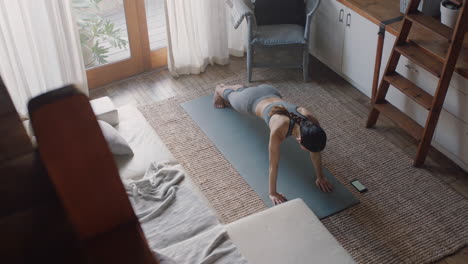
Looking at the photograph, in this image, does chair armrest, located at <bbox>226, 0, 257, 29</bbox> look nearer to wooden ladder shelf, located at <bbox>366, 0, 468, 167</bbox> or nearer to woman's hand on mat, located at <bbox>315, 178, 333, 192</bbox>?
wooden ladder shelf, located at <bbox>366, 0, 468, 167</bbox>

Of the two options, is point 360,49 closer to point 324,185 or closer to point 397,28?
point 397,28

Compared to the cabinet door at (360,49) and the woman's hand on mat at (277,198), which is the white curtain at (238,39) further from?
the woman's hand on mat at (277,198)

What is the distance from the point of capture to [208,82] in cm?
448

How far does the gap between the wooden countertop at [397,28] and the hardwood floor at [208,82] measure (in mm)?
742

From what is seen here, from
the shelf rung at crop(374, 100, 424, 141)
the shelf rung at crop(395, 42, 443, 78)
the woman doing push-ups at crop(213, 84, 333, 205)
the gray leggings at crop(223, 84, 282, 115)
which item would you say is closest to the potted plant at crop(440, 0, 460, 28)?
the shelf rung at crop(395, 42, 443, 78)

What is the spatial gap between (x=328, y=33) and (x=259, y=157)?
145 cm

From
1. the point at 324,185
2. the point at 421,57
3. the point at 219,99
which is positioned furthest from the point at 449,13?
the point at 219,99

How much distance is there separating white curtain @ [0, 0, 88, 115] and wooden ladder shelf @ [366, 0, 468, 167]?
2.30 metres

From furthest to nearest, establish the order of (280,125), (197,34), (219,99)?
(197,34) < (219,99) < (280,125)

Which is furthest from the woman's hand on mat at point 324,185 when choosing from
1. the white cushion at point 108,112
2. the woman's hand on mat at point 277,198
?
the white cushion at point 108,112

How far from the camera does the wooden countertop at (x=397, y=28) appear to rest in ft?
10.3

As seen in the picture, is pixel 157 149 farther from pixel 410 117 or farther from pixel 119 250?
pixel 119 250

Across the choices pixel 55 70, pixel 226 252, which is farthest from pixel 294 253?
pixel 55 70

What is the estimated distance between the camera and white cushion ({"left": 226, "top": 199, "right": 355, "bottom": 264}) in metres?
2.40
